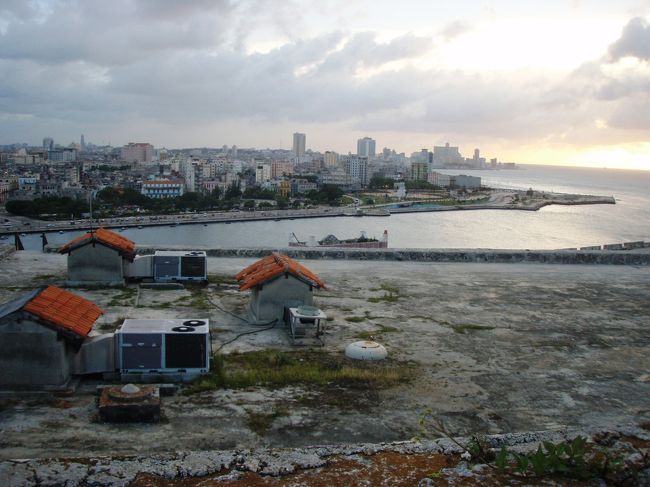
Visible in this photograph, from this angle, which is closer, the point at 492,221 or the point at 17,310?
the point at 17,310

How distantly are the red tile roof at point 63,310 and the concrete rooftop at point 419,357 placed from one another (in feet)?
1.58

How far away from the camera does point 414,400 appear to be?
4777mm

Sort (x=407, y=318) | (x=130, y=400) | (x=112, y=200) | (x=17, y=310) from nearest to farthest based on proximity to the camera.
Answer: (x=130, y=400), (x=17, y=310), (x=407, y=318), (x=112, y=200)

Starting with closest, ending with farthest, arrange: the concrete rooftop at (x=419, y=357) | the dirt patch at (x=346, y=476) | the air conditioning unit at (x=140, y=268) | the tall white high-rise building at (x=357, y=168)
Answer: the dirt patch at (x=346, y=476) < the concrete rooftop at (x=419, y=357) < the air conditioning unit at (x=140, y=268) < the tall white high-rise building at (x=357, y=168)

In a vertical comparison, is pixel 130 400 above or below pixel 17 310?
below

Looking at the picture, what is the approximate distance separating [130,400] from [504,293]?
566 cm

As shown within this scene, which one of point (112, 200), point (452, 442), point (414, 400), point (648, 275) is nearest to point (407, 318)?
point (414, 400)

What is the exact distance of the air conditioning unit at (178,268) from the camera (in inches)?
324

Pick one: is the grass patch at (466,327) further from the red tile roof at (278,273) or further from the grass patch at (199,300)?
the grass patch at (199,300)

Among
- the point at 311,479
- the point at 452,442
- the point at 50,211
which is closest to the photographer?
the point at 311,479

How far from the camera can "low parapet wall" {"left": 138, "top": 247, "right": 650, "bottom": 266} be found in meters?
10.5

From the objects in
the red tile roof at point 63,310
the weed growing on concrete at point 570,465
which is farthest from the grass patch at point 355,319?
the weed growing on concrete at point 570,465

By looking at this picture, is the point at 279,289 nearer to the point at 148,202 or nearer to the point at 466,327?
the point at 466,327

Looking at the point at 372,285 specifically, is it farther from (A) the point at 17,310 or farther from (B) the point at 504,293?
(A) the point at 17,310
